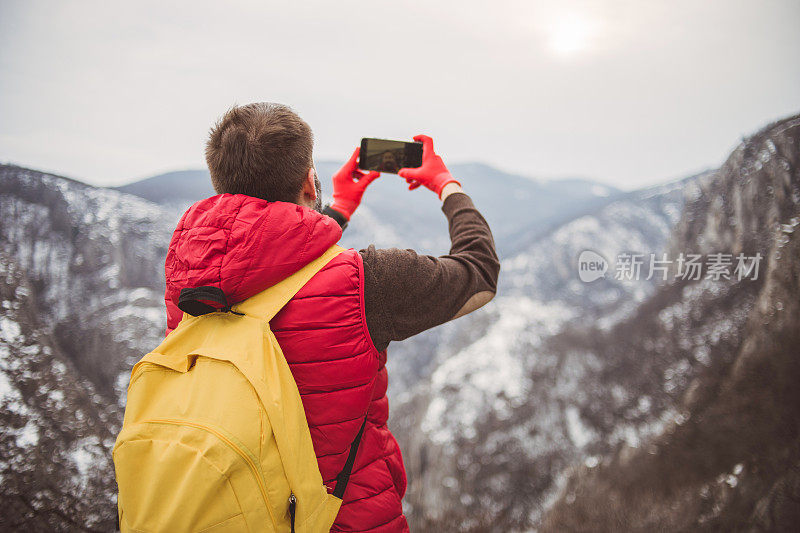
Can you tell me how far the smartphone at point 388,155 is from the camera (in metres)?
1.43

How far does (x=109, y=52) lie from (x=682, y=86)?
8.13 ft

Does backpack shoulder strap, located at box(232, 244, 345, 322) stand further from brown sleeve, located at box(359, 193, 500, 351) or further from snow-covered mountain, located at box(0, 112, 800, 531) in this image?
snow-covered mountain, located at box(0, 112, 800, 531)

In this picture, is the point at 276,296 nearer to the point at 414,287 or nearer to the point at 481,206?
the point at 414,287

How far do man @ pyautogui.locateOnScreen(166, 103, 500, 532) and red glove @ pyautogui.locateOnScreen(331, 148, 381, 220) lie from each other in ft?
1.36

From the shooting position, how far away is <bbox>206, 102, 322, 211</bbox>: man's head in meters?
0.94

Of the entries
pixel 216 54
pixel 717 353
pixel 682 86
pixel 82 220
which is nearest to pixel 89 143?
pixel 82 220

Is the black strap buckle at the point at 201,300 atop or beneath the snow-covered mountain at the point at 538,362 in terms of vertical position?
atop

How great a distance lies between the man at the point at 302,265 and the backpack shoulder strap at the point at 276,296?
0.06ft

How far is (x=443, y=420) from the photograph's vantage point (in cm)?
230

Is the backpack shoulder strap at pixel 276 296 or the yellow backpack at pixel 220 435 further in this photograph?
the backpack shoulder strap at pixel 276 296

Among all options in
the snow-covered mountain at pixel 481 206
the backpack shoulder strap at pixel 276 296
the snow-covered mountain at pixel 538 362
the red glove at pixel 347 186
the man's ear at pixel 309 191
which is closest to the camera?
the backpack shoulder strap at pixel 276 296

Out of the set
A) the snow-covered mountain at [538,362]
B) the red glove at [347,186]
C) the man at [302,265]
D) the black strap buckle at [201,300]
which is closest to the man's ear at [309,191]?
the man at [302,265]

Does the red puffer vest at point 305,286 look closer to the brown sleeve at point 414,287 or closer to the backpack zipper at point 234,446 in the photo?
the brown sleeve at point 414,287

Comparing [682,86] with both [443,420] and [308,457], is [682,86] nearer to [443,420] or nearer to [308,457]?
[443,420]
